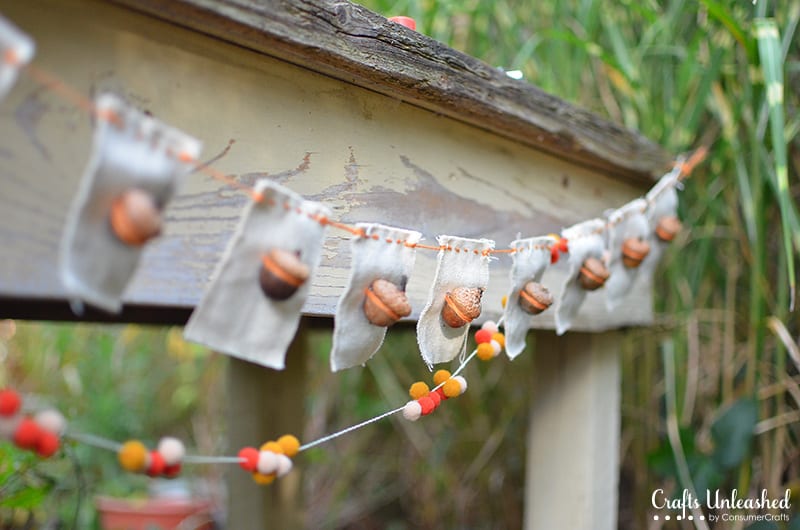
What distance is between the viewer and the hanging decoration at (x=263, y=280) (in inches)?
19.3

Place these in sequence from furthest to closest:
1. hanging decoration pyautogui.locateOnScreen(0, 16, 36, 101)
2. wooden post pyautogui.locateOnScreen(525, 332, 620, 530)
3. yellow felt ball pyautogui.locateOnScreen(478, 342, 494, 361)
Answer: wooden post pyautogui.locateOnScreen(525, 332, 620, 530) → yellow felt ball pyautogui.locateOnScreen(478, 342, 494, 361) → hanging decoration pyautogui.locateOnScreen(0, 16, 36, 101)

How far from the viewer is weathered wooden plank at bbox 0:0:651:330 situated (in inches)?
17.6

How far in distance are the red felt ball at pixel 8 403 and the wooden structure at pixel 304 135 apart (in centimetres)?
6

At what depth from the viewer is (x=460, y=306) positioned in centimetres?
67

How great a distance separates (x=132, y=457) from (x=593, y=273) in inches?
21.3

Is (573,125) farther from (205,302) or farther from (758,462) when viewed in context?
(758,462)

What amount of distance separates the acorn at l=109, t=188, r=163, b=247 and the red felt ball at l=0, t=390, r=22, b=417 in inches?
4.7

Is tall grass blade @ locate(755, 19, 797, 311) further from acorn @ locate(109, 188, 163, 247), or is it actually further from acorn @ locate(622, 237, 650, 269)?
acorn @ locate(109, 188, 163, 247)

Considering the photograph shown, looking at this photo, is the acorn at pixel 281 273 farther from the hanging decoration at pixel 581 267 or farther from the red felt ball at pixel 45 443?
the hanging decoration at pixel 581 267

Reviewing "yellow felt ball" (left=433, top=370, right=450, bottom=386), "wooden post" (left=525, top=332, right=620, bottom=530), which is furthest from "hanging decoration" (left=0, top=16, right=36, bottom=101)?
"wooden post" (left=525, top=332, right=620, bottom=530)

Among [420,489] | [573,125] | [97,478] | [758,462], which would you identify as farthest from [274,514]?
[573,125]

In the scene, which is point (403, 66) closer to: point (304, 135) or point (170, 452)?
point (304, 135)

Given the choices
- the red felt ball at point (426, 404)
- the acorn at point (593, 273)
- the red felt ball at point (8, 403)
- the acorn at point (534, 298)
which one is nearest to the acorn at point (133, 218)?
the red felt ball at point (8, 403)

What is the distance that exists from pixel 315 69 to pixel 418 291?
0.86 ft
